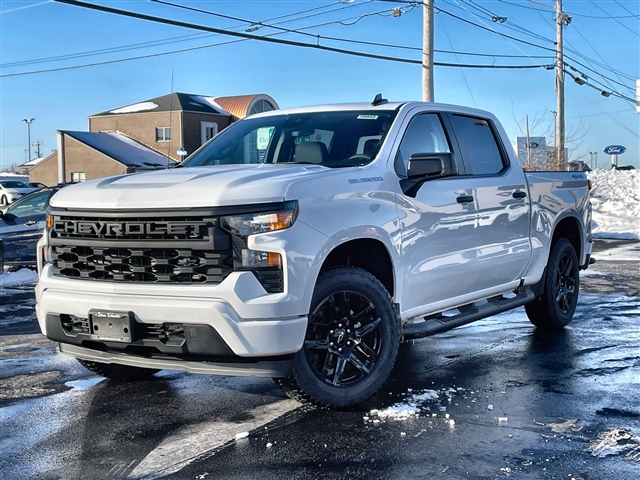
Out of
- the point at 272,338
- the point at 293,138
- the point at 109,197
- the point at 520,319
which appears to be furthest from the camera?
the point at 520,319

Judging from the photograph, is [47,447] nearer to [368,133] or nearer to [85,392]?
[85,392]

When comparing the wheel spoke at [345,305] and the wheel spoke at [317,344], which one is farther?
the wheel spoke at [345,305]

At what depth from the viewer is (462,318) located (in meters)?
6.02

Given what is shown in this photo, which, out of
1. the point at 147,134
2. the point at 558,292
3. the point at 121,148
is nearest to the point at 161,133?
the point at 147,134

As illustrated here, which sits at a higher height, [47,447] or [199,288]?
[199,288]

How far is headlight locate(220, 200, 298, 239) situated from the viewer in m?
4.35

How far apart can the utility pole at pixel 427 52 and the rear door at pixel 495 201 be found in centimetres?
1292

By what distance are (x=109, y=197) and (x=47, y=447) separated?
1.45 m

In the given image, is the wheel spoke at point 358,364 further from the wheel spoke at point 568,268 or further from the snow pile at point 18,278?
the snow pile at point 18,278

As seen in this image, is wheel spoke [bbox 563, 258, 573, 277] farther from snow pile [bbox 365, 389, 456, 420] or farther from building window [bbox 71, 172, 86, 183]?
building window [bbox 71, 172, 86, 183]

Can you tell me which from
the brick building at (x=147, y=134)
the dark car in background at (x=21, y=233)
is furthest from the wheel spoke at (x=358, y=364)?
the brick building at (x=147, y=134)

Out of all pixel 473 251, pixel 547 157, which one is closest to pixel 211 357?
pixel 473 251

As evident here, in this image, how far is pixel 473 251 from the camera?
6.02 metres

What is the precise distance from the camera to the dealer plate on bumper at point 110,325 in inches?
174
